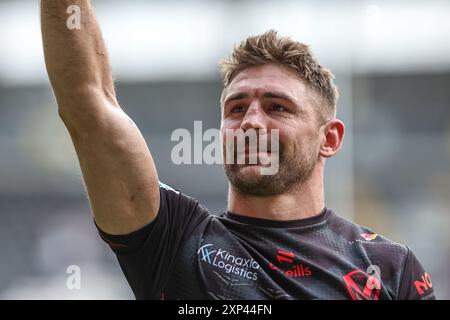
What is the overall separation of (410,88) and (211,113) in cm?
228

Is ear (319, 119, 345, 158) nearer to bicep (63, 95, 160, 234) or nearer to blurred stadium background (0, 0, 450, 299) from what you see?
bicep (63, 95, 160, 234)

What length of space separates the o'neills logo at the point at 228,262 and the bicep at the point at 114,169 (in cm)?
22

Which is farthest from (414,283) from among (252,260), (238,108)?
(238,108)

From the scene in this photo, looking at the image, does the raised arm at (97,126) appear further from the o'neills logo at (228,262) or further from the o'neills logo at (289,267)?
the o'neills logo at (289,267)

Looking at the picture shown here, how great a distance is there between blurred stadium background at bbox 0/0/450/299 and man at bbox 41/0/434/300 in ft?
13.1

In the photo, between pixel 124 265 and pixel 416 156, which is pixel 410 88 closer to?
pixel 416 156

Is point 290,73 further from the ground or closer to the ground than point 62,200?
further from the ground

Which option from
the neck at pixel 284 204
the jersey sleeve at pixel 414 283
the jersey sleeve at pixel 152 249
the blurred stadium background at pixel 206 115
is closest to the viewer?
the jersey sleeve at pixel 152 249

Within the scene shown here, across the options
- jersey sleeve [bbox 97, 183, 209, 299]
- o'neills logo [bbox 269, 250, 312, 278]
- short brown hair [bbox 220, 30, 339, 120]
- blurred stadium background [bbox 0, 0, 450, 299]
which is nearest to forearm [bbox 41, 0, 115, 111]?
jersey sleeve [bbox 97, 183, 209, 299]

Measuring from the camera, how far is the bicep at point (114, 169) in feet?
6.93

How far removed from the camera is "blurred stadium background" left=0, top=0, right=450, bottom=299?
23.6ft

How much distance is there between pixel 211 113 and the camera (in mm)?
8391

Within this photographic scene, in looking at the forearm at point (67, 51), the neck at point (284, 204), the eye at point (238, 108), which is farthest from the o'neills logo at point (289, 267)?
the forearm at point (67, 51)
